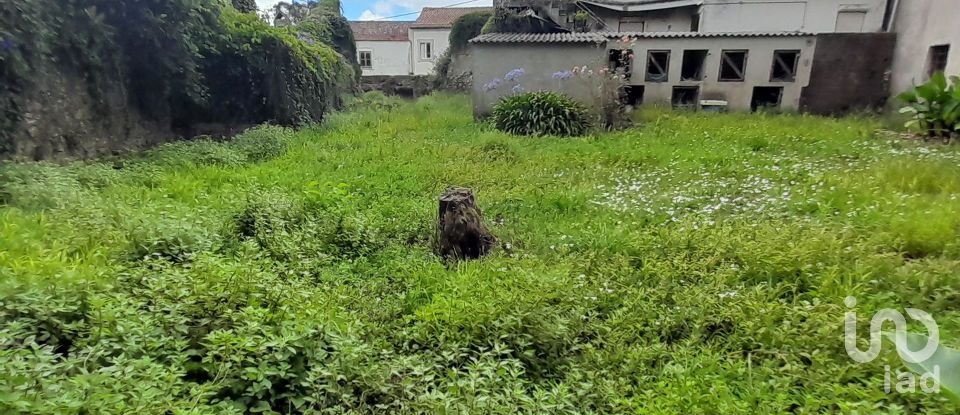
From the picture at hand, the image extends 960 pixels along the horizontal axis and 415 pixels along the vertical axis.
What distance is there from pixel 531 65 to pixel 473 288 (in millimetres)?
8917

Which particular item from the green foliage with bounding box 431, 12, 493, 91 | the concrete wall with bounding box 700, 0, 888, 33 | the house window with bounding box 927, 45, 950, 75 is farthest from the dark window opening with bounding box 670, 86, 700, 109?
the green foliage with bounding box 431, 12, 493, 91

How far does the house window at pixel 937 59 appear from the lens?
8812 mm

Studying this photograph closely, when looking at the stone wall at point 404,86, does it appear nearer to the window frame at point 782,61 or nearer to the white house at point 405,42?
the white house at point 405,42

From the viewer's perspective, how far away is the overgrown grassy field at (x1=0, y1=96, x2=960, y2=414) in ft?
6.89

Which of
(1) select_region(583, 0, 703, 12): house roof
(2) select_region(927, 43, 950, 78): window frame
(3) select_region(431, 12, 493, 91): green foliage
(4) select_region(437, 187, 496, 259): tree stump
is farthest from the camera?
(3) select_region(431, 12, 493, 91): green foliage

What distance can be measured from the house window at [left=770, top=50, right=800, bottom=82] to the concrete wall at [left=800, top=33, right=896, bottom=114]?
39cm

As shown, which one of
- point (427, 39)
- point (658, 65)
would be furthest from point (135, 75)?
point (427, 39)

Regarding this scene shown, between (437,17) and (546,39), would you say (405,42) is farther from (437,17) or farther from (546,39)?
(546,39)

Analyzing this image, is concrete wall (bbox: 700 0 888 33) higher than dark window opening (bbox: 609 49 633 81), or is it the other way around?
concrete wall (bbox: 700 0 888 33)

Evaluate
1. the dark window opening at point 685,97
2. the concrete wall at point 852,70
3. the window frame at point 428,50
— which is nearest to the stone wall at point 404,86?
the window frame at point 428,50

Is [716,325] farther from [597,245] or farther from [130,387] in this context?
[130,387]

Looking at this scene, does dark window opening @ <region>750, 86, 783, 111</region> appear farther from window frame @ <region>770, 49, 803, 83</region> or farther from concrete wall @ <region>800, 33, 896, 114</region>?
concrete wall @ <region>800, 33, 896, 114</region>

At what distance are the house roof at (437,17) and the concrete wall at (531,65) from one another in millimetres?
17864

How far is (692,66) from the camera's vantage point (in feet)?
39.2
